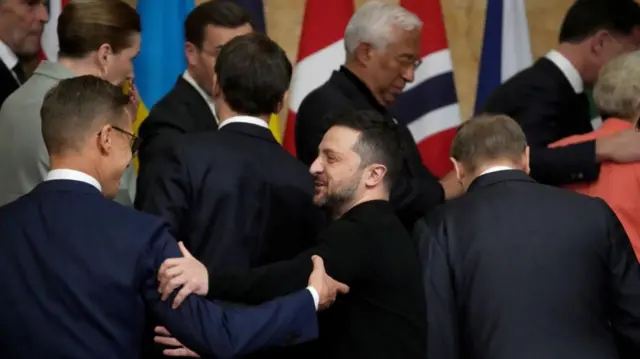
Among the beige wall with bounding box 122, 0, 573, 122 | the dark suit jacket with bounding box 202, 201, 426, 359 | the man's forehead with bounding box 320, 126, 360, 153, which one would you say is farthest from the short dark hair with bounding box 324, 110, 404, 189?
the beige wall with bounding box 122, 0, 573, 122

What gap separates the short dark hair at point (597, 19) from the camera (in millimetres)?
4289

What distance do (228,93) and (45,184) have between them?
734 mm

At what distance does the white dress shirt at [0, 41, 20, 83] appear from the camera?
152 inches

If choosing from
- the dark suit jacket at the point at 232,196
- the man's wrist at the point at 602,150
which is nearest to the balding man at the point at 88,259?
the dark suit jacket at the point at 232,196

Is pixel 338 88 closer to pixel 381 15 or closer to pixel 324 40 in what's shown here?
pixel 381 15

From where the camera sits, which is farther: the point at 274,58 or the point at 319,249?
the point at 274,58

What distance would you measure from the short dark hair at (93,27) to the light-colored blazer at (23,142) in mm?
115

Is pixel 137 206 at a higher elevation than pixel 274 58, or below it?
below

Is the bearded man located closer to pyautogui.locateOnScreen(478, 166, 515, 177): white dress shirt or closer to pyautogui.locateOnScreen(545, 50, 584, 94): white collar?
pyautogui.locateOnScreen(478, 166, 515, 177): white dress shirt

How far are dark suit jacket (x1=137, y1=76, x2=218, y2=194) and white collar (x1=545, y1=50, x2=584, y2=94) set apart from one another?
1241 mm

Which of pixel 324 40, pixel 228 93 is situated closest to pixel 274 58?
pixel 228 93

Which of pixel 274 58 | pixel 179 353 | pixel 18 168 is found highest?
pixel 274 58

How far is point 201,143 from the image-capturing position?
3070mm

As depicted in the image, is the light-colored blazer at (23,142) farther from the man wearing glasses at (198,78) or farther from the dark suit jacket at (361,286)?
the dark suit jacket at (361,286)
